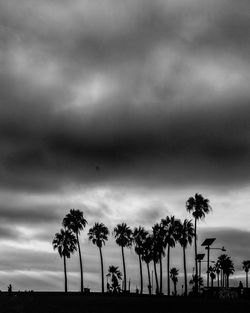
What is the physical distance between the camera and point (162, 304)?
5881 cm

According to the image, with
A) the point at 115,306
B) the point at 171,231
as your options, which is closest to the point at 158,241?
the point at 171,231

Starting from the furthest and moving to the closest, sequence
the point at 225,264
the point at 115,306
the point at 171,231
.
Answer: the point at 225,264 < the point at 171,231 < the point at 115,306

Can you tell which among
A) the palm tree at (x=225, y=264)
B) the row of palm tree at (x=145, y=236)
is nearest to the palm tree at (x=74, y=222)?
the row of palm tree at (x=145, y=236)

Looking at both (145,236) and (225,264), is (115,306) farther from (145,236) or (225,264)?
(225,264)

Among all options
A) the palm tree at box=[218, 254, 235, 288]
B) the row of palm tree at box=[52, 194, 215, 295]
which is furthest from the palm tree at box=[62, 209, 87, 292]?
the palm tree at box=[218, 254, 235, 288]

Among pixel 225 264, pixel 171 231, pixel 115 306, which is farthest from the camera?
pixel 225 264

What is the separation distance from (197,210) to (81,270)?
79.0 ft

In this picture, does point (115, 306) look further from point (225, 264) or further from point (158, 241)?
point (225, 264)

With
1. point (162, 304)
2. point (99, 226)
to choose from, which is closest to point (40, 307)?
point (162, 304)

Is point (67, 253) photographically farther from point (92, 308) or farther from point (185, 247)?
point (92, 308)

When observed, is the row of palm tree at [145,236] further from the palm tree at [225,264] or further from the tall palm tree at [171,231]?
the palm tree at [225,264]

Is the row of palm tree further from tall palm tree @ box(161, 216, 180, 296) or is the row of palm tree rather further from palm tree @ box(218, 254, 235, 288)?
palm tree @ box(218, 254, 235, 288)

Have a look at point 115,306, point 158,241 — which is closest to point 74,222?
point 158,241

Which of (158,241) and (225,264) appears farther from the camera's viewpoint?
(225,264)
